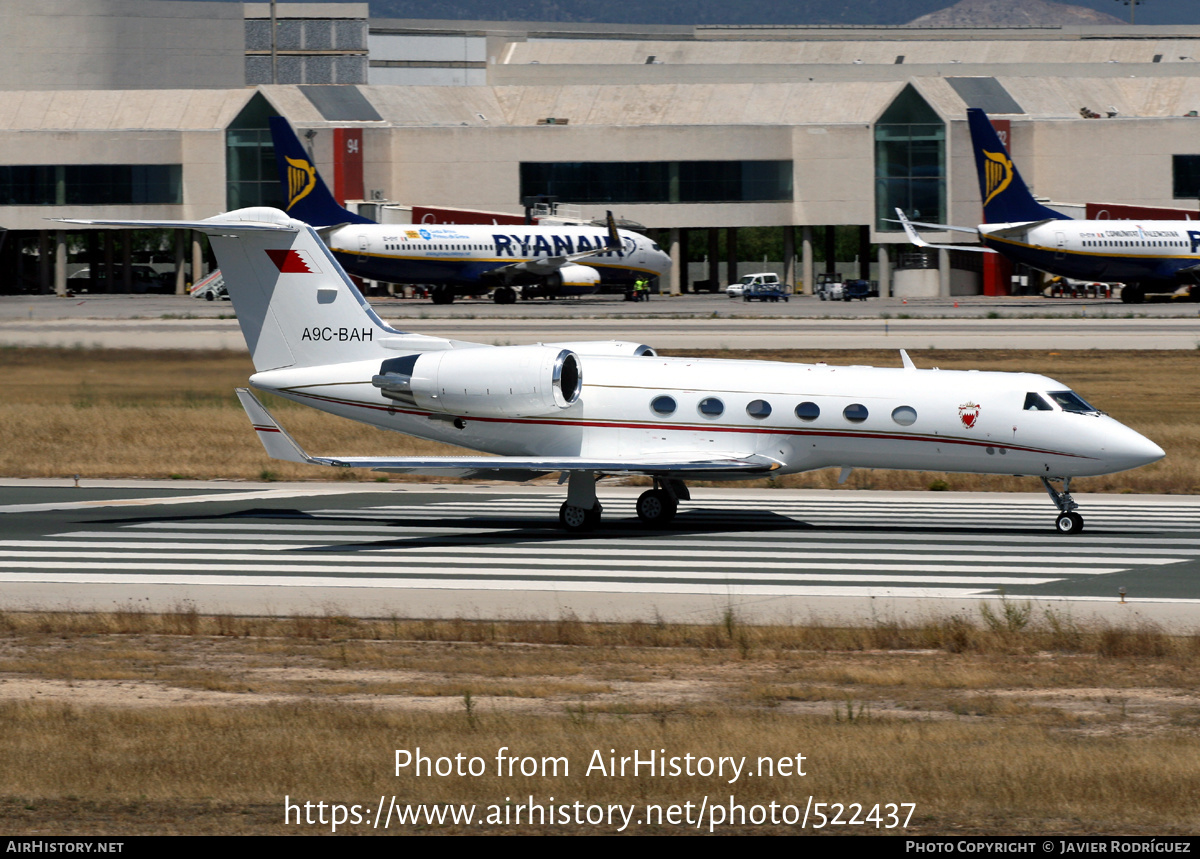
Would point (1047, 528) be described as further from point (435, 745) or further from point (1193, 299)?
point (1193, 299)

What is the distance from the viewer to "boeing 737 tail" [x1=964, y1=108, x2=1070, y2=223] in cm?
7962

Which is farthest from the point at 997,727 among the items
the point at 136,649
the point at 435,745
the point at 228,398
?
the point at 228,398

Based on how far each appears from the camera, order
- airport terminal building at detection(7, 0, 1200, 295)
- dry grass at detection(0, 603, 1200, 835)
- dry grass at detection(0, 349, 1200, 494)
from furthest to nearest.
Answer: airport terminal building at detection(7, 0, 1200, 295)
dry grass at detection(0, 349, 1200, 494)
dry grass at detection(0, 603, 1200, 835)

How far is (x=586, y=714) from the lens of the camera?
1351 centimetres

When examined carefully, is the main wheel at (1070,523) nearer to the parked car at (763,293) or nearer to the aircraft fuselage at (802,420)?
the aircraft fuselage at (802,420)

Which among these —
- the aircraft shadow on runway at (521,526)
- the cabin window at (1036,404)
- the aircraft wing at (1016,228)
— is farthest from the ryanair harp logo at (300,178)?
the cabin window at (1036,404)

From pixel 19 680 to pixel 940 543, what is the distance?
14501 millimetres

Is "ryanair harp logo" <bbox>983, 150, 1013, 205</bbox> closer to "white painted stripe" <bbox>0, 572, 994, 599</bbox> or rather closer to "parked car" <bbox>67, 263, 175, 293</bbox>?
"parked car" <bbox>67, 263, 175, 293</bbox>

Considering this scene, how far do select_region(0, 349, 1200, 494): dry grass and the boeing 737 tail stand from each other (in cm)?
2992

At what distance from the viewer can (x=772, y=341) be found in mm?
60656

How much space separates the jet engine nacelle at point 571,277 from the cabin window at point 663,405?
196ft

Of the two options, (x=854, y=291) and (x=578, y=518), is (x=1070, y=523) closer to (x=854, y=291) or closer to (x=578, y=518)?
(x=578, y=518)

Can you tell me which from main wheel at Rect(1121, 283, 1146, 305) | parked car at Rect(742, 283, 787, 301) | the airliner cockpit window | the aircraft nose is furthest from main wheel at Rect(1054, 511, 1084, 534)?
parked car at Rect(742, 283, 787, 301)

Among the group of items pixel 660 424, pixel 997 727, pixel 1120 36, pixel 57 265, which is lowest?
pixel 997 727
